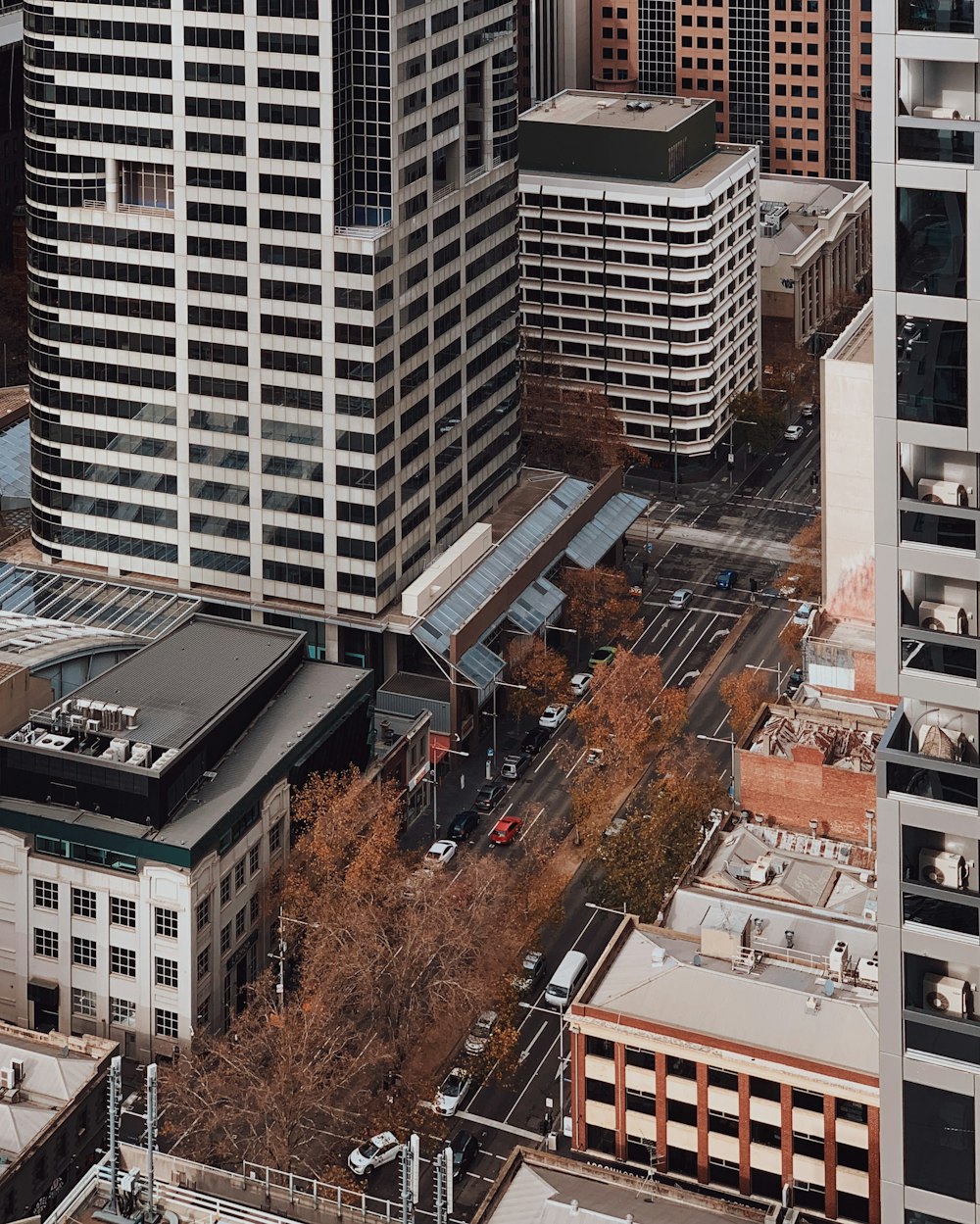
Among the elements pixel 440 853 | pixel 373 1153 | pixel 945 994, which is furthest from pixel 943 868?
pixel 440 853

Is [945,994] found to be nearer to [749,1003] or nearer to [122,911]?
[749,1003]

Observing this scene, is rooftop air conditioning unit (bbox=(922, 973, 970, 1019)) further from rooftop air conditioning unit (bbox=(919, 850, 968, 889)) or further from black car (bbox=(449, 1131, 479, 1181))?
black car (bbox=(449, 1131, 479, 1181))

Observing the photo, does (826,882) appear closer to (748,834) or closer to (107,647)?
(748,834)

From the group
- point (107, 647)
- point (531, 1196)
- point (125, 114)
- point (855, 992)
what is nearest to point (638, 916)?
point (855, 992)

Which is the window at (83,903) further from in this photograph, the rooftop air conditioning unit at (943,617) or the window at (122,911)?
the rooftop air conditioning unit at (943,617)

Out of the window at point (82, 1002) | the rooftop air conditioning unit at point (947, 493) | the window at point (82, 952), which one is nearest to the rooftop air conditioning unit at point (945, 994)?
the rooftop air conditioning unit at point (947, 493)

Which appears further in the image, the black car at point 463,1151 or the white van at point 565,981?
the white van at point 565,981
